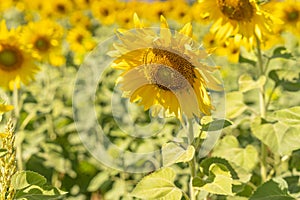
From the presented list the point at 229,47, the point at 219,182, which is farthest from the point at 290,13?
the point at 219,182

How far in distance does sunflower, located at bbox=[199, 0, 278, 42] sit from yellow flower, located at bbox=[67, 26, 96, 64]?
7.62 ft

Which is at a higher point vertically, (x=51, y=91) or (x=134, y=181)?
(x=51, y=91)

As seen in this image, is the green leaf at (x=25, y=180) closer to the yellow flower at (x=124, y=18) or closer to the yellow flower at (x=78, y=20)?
the yellow flower at (x=124, y=18)

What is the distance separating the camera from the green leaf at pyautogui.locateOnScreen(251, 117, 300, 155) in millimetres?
1866

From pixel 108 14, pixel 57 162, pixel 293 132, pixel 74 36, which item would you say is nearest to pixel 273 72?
pixel 293 132

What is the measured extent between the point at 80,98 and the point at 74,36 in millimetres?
1767

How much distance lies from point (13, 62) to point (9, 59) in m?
0.05

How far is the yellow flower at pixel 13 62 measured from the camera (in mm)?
2940

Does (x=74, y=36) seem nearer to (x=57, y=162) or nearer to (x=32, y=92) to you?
(x=32, y=92)

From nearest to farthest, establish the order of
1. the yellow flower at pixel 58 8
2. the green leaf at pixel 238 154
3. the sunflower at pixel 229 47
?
1. the green leaf at pixel 238 154
2. the sunflower at pixel 229 47
3. the yellow flower at pixel 58 8

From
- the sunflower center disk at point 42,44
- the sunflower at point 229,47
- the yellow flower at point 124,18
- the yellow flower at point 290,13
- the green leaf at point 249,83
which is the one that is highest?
the yellow flower at point 124,18

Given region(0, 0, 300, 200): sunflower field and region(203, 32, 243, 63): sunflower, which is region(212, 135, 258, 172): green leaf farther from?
region(203, 32, 243, 63): sunflower

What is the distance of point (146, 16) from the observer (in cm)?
665

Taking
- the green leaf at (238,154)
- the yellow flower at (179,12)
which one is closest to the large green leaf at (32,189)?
the green leaf at (238,154)
